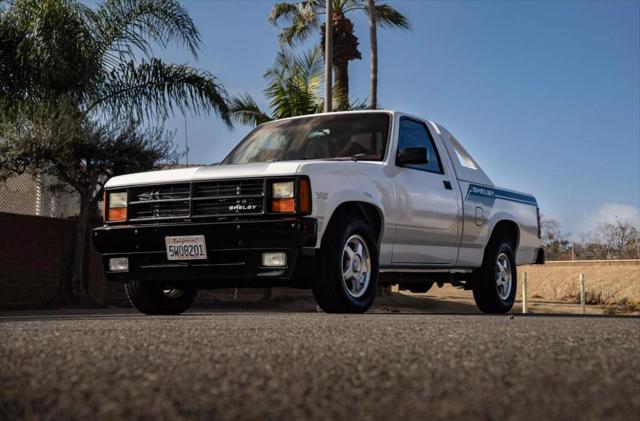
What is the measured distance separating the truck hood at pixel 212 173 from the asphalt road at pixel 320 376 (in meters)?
2.91

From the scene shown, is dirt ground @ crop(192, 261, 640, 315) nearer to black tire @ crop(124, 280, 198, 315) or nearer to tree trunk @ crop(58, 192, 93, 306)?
tree trunk @ crop(58, 192, 93, 306)

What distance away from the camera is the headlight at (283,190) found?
25.1ft

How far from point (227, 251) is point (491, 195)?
3844 mm

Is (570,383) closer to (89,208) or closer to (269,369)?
(269,369)

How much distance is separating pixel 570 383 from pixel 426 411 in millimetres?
742

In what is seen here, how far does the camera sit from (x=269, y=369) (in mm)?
3482

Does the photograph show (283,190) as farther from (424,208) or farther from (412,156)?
(424,208)

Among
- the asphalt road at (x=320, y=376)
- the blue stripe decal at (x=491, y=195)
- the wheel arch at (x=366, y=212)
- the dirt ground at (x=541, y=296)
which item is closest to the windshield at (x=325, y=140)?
the wheel arch at (x=366, y=212)

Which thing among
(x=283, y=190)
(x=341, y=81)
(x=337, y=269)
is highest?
(x=341, y=81)

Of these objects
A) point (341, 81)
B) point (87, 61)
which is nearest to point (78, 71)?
point (87, 61)

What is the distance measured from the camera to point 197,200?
8.08m

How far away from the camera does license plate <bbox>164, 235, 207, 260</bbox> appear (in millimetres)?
7863

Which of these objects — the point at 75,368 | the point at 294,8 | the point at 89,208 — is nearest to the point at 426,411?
the point at 75,368

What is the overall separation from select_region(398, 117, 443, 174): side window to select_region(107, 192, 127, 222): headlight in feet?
8.67
